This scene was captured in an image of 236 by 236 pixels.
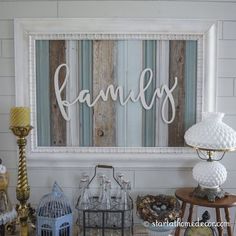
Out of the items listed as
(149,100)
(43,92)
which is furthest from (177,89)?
(43,92)

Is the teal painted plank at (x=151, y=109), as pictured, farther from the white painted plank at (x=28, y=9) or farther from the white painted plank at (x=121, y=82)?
the white painted plank at (x=28, y=9)

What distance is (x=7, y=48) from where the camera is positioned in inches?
70.6

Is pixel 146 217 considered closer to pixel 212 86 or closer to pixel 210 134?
pixel 210 134

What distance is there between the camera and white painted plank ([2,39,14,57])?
5.88 feet

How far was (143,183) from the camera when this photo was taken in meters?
1.87

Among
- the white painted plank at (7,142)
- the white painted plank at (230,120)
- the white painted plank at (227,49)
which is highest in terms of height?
the white painted plank at (227,49)

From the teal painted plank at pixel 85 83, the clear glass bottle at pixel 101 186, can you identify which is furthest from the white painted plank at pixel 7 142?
the clear glass bottle at pixel 101 186

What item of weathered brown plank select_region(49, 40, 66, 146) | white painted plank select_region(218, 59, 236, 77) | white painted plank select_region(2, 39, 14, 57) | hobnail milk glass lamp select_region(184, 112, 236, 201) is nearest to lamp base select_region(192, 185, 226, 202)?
hobnail milk glass lamp select_region(184, 112, 236, 201)

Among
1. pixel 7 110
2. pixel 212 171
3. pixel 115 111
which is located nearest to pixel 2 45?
pixel 7 110

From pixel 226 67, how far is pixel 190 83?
20 cm

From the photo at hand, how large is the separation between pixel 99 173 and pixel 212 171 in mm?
585

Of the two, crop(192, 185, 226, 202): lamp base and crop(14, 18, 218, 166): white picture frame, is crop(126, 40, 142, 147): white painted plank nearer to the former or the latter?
crop(14, 18, 218, 166): white picture frame

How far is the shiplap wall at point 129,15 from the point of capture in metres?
1.79

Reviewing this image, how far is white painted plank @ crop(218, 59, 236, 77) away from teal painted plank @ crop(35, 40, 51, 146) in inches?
35.3
